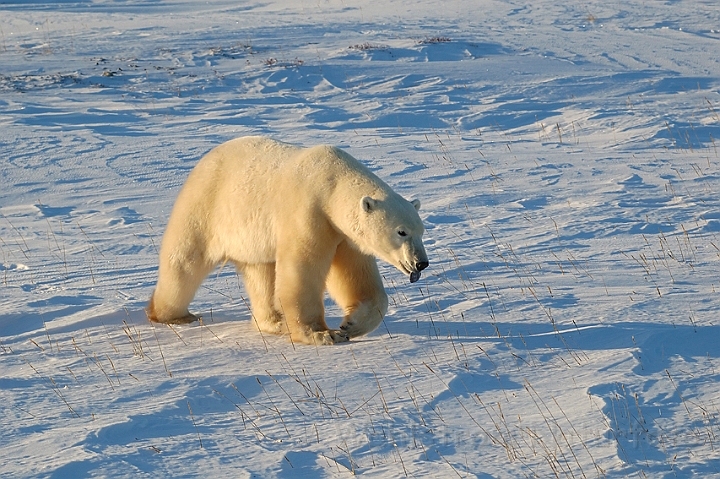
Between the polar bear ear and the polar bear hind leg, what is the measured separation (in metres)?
0.53

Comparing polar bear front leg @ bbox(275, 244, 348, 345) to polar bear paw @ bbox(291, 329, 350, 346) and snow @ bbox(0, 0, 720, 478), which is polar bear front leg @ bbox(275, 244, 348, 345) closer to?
polar bear paw @ bbox(291, 329, 350, 346)

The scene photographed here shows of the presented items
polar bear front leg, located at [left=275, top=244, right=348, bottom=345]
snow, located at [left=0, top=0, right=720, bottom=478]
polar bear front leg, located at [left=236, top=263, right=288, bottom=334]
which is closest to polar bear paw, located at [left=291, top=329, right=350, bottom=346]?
polar bear front leg, located at [left=275, top=244, right=348, bottom=345]

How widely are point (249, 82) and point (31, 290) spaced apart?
931 centimetres

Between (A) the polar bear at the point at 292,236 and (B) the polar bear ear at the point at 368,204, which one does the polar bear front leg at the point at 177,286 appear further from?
(B) the polar bear ear at the point at 368,204

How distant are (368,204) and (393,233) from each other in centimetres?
22

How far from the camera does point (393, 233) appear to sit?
5.07 m

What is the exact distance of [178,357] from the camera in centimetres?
529

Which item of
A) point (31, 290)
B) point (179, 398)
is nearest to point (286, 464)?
point (179, 398)

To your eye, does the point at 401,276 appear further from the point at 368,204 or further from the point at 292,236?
the point at 368,204

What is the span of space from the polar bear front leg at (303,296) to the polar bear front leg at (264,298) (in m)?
0.38

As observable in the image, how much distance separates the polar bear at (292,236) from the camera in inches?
203

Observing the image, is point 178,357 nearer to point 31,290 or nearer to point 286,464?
point 286,464

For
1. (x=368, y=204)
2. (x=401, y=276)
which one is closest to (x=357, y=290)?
(x=368, y=204)

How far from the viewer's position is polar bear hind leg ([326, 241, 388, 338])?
5422mm
